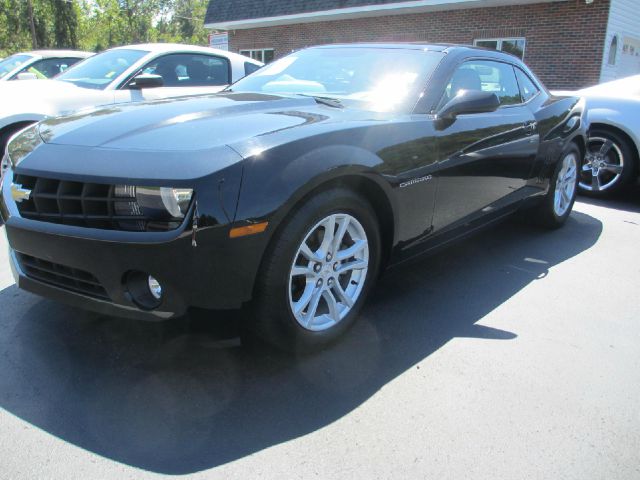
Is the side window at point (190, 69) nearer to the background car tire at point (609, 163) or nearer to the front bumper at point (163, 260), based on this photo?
the front bumper at point (163, 260)

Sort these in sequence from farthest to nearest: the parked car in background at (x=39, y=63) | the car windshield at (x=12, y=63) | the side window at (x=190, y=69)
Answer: the car windshield at (x=12, y=63), the parked car in background at (x=39, y=63), the side window at (x=190, y=69)

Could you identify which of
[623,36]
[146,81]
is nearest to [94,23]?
[623,36]

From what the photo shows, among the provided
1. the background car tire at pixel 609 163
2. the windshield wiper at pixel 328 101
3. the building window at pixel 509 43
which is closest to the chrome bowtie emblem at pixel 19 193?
the windshield wiper at pixel 328 101

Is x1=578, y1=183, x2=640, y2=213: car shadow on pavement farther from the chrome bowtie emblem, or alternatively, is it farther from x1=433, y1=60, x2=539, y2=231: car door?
the chrome bowtie emblem

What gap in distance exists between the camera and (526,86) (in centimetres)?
458

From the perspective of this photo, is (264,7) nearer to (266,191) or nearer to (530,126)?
(530,126)

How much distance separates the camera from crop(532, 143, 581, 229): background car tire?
488cm

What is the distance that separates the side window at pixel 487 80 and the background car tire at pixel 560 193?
2.97 feet

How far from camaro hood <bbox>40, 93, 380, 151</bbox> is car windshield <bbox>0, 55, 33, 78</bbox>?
21.8 ft

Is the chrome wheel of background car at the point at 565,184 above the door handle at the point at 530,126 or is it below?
below

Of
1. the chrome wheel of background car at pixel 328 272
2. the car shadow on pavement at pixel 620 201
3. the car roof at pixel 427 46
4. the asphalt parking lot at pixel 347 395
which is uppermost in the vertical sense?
the car roof at pixel 427 46

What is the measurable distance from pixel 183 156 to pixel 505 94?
293 centimetres

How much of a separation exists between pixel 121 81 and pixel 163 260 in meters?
4.27

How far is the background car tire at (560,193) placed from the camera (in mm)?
4883
